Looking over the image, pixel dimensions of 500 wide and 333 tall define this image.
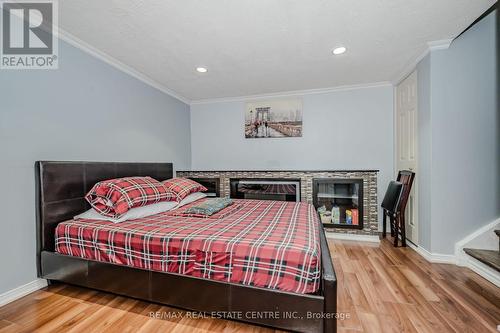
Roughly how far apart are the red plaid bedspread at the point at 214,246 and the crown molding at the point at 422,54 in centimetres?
233

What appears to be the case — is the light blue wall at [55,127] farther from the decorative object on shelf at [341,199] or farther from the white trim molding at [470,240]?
the white trim molding at [470,240]

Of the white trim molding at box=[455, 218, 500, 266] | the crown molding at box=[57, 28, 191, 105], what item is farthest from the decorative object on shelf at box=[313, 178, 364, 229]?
the crown molding at box=[57, 28, 191, 105]

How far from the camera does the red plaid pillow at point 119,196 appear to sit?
1.99m

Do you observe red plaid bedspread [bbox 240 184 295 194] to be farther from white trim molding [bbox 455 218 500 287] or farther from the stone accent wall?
white trim molding [bbox 455 218 500 287]

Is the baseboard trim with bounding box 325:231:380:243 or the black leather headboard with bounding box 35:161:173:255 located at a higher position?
the black leather headboard with bounding box 35:161:173:255

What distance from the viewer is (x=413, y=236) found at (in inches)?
110

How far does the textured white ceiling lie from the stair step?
2.23 meters

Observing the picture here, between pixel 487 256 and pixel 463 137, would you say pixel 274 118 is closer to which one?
pixel 463 137

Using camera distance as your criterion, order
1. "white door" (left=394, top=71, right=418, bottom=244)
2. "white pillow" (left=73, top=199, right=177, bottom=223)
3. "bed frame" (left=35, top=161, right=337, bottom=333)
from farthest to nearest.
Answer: "white door" (left=394, top=71, right=418, bottom=244) < "white pillow" (left=73, top=199, right=177, bottom=223) < "bed frame" (left=35, top=161, right=337, bottom=333)

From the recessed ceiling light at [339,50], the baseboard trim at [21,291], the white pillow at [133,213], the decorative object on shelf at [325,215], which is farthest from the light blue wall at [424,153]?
the baseboard trim at [21,291]

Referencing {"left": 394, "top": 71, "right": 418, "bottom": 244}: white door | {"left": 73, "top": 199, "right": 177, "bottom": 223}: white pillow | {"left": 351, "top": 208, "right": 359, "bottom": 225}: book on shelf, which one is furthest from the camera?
{"left": 351, "top": 208, "right": 359, "bottom": 225}: book on shelf

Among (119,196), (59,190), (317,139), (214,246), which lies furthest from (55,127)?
(317,139)

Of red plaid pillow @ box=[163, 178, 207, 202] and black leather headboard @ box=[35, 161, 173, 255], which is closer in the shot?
black leather headboard @ box=[35, 161, 173, 255]

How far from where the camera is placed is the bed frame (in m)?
1.25
